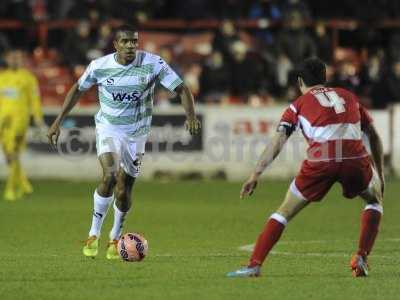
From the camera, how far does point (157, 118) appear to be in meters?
21.7

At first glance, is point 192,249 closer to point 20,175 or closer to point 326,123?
point 326,123

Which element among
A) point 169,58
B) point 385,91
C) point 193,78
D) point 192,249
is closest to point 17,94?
point 169,58

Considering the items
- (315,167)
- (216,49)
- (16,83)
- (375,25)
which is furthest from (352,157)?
(375,25)

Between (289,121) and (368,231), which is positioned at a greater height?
(289,121)

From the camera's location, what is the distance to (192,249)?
12.1m

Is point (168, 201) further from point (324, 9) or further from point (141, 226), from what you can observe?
point (324, 9)

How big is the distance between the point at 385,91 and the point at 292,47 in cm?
203

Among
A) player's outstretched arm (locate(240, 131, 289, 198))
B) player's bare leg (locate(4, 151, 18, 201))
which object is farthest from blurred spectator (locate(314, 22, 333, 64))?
player's outstretched arm (locate(240, 131, 289, 198))

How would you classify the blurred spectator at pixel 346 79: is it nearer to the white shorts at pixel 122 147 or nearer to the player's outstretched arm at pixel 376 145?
the white shorts at pixel 122 147

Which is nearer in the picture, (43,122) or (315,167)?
(315,167)

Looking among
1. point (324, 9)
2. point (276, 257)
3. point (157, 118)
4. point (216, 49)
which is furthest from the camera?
point (324, 9)

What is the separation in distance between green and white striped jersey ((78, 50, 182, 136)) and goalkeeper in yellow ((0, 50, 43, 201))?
763 centimetres

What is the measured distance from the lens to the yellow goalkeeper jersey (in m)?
19.2

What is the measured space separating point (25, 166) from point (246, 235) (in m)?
9.13
